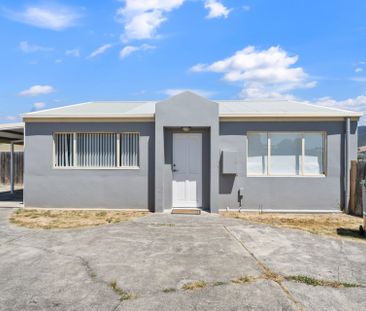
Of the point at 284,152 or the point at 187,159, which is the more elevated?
the point at 284,152

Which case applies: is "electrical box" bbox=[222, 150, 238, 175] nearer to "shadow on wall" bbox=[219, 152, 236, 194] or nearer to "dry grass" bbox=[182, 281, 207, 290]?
"shadow on wall" bbox=[219, 152, 236, 194]

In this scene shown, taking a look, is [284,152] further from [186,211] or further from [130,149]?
[130,149]

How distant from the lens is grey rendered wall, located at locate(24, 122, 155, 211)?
31.0 feet

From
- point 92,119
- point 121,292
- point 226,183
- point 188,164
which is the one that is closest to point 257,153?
point 226,183

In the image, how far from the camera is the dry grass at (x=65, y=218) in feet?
24.9

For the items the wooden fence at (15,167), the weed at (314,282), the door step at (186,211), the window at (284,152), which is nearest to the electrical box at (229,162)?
the window at (284,152)

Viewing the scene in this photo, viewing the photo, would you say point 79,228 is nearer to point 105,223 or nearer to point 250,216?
point 105,223

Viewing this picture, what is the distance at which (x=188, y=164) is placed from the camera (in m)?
9.48

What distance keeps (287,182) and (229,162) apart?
2.02 meters

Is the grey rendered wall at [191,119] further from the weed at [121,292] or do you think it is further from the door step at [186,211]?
the weed at [121,292]

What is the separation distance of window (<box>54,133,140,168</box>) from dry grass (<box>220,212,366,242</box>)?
3.54m

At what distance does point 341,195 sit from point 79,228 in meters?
7.83

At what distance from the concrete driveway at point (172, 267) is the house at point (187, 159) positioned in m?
2.23

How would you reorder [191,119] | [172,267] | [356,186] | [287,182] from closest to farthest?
[172,267], [191,119], [356,186], [287,182]
